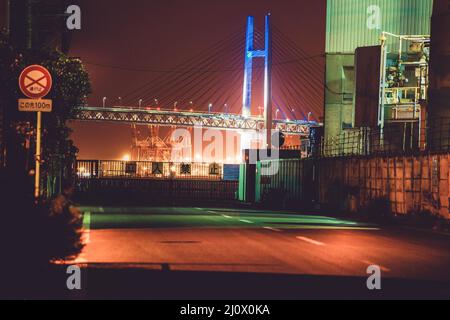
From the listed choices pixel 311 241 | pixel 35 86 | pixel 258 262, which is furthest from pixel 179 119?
pixel 258 262

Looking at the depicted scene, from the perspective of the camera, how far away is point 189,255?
14.0m

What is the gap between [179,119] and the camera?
174 meters

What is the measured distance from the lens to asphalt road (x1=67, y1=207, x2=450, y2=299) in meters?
9.95

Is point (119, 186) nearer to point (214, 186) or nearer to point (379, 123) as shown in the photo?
point (214, 186)

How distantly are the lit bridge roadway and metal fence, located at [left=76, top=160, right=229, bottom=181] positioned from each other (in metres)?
104

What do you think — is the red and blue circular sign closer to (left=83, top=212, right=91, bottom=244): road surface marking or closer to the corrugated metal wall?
(left=83, top=212, right=91, bottom=244): road surface marking

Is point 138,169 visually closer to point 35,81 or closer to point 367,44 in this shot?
point 367,44

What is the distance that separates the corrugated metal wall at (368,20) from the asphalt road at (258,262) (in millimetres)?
34747

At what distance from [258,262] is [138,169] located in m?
42.9
